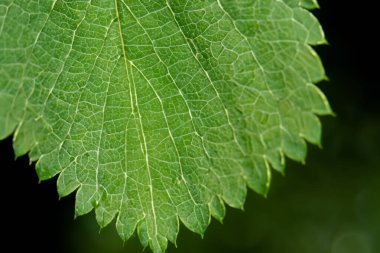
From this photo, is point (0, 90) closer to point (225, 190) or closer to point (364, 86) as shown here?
point (225, 190)

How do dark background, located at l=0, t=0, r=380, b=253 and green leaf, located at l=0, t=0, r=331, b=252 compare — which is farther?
dark background, located at l=0, t=0, r=380, b=253

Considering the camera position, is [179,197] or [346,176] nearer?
[179,197]

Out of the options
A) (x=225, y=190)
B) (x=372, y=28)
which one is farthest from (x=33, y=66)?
(x=372, y=28)

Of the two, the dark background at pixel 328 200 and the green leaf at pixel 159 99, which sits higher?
the green leaf at pixel 159 99

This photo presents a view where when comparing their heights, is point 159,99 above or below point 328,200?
above

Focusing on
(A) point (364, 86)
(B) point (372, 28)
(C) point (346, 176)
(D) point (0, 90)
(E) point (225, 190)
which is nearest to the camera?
(D) point (0, 90)
